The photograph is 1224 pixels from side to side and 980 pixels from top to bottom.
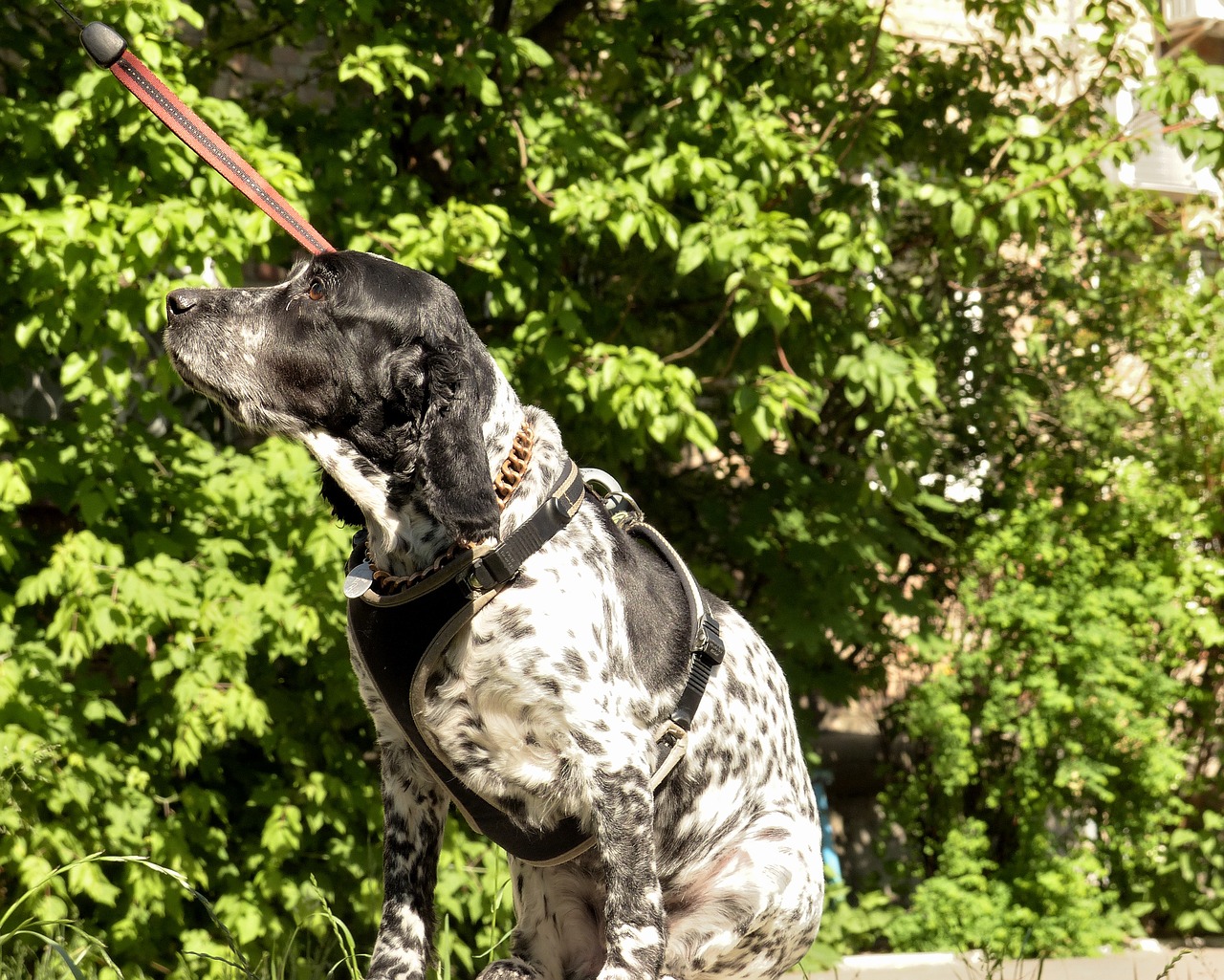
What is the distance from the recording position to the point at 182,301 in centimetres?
240

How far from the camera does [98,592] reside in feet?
14.5

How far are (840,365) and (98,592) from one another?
3.12 m

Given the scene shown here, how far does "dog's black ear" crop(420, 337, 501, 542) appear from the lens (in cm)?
222

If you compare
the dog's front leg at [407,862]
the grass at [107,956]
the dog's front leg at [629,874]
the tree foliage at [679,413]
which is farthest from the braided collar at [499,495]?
the tree foliage at [679,413]

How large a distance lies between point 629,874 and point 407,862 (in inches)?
20.6

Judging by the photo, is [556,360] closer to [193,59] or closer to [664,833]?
[193,59]

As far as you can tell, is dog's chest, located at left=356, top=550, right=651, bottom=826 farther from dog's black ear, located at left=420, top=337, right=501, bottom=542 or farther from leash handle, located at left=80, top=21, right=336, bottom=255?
leash handle, located at left=80, top=21, right=336, bottom=255

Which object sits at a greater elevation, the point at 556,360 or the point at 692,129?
the point at 692,129

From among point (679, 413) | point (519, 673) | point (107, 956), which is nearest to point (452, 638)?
point (519, 673)

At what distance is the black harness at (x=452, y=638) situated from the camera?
2.27m

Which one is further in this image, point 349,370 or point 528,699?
point 349,370

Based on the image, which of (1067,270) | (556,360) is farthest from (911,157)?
(556,360)

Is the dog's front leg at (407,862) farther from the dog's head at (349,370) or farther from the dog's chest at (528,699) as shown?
the dog's head at (349,370)

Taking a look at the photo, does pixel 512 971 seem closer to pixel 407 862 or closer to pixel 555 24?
pixel 407 862
